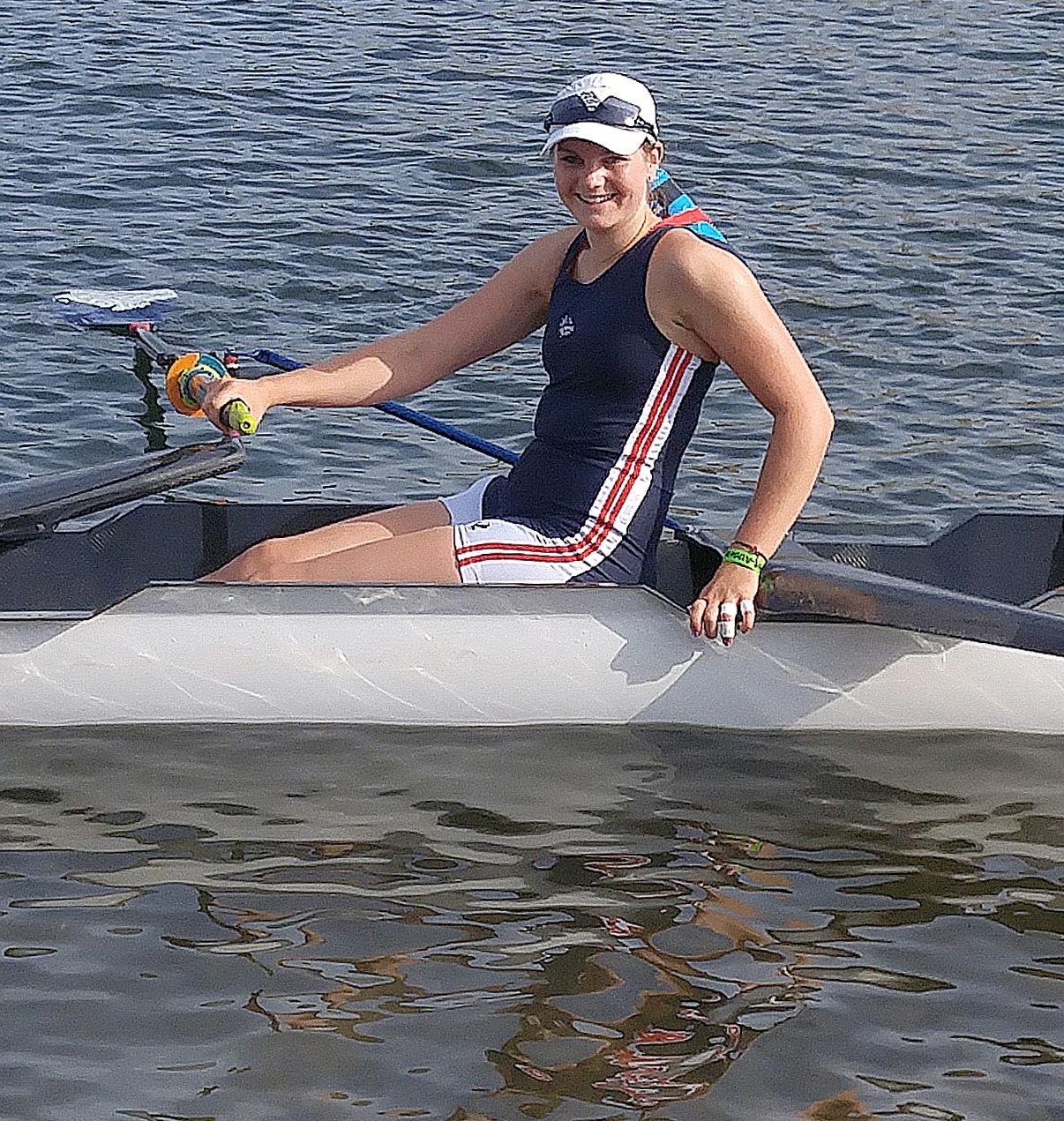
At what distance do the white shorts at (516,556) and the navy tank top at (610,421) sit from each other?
0.08 feet

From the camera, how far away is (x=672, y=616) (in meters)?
5.05

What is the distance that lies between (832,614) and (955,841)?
700 millimetres

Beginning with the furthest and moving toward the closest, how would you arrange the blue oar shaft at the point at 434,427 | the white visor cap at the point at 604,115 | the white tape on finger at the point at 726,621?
the blue oar shaft at the point at 434,427 < the white tape on finger at the point at 726,621 < the white visor cap at the point at 604,115

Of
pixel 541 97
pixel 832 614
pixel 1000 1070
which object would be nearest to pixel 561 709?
pixel 832 614

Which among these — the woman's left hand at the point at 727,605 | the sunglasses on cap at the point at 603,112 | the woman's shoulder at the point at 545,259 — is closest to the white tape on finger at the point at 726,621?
the woman's left hand at the point at 727,605

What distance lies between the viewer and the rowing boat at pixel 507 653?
5008 millimetres

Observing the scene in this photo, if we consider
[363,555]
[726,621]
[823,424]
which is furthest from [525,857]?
[823,424]

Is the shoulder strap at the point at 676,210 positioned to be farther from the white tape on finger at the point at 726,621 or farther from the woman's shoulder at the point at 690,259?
the white tape on finger at the point at 726,621

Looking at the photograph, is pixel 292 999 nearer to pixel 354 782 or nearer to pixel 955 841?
pixel 354 782

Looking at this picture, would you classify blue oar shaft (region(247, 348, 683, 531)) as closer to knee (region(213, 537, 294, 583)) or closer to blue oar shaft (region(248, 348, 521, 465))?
blue oar shaft (region(248, 348, 521, 465))

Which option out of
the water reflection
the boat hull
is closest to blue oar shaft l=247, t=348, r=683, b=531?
the boat hull

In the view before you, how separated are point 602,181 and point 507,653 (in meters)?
1.23

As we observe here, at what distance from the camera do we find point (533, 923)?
4.64 m

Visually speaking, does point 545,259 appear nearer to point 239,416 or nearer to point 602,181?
point 602,181
